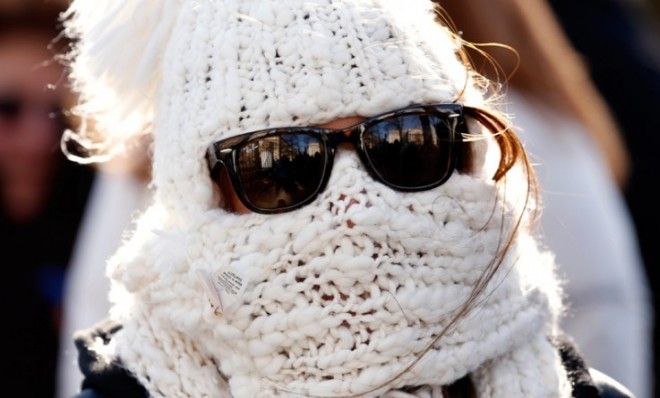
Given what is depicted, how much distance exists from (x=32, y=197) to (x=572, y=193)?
164cm

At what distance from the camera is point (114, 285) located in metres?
1.81

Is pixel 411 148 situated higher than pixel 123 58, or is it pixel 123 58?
pixel 123 58

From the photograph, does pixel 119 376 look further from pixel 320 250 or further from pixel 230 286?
pixel 320 250

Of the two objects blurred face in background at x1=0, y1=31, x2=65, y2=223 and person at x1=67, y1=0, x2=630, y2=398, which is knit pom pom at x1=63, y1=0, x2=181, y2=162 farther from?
blurred face in background at x1=0, y1=31, x2=65, y2=223

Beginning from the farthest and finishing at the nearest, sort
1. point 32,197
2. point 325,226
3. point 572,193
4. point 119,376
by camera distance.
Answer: point 32,197 < point 572,193 < point 119,376 < point 325,226

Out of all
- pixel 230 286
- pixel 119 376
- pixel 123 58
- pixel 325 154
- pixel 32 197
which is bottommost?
pixel 32 197

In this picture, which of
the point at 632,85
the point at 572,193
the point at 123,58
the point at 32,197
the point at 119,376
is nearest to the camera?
the point at 119,376

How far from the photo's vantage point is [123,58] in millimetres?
1798

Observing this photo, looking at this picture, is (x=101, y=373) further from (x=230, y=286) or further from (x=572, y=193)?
(x=572, y=193)

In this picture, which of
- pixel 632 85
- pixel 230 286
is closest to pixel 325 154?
pixel 230 286

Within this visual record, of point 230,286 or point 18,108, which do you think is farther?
point 18,108

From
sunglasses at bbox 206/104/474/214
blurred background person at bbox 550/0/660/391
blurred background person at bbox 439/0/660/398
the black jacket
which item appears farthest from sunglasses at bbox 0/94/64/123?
blurred background person at bbox 550/0/660/391

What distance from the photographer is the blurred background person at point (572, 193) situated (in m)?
2.54

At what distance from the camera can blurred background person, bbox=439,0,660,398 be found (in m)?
2.54
